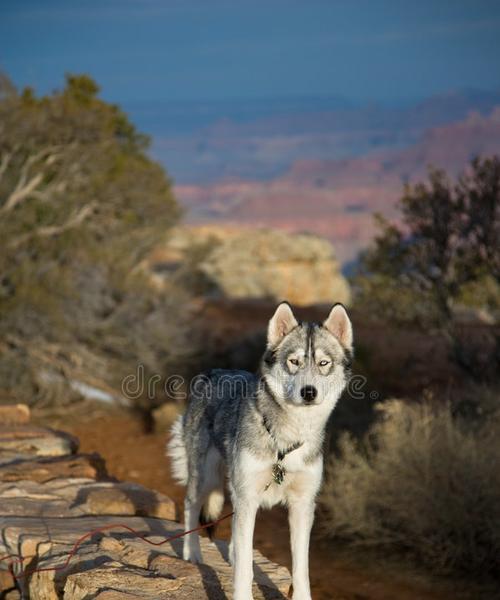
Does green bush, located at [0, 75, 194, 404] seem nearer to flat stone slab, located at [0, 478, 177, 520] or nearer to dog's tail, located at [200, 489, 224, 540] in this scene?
flat stone slab, located at [0, 478, 177, 520]

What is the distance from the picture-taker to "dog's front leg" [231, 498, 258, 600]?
4.73m

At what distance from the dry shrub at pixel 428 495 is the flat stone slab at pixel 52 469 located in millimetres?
2643

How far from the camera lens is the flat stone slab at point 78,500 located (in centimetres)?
639

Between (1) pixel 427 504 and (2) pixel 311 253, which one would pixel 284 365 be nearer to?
(1) pixel 427 504

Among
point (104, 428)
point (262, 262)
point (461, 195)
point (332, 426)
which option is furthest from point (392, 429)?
point (262, 262)

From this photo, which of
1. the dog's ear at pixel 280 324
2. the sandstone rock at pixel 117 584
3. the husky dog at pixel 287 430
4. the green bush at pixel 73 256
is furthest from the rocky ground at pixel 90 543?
the green bush at pixel 73 256

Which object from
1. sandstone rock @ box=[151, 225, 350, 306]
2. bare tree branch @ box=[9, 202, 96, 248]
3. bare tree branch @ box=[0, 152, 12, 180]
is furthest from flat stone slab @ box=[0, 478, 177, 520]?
sandstone rock @ box=[151, 225, 350, 306]

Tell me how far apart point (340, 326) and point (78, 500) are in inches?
112

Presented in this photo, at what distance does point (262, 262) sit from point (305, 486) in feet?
92.2

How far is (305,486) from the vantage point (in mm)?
5051

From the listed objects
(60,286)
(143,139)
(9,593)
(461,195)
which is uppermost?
(143,139)

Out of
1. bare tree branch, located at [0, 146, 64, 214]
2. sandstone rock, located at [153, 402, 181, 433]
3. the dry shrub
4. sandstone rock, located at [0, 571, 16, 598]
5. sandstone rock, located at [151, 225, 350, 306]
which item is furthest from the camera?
sandstone rock, located at [151, 225, 350, 306]

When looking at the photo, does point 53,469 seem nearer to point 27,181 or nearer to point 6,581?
point 6,581

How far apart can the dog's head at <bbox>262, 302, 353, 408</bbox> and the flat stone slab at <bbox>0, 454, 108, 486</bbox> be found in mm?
3025
